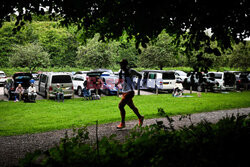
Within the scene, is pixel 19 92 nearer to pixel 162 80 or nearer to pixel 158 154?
pixel 162 80

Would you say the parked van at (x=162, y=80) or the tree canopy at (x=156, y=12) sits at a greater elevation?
the tree canopy at (x=156, y=12)

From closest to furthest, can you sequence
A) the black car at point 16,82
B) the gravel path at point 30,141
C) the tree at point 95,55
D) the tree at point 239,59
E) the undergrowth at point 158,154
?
the undergrowth at point 158,154 < the gravel path at point 30,141 < the black car at point 16,82 < the tree at point 95,55 < the tree at point 239,59

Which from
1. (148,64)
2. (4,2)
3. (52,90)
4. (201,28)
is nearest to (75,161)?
(4,2)

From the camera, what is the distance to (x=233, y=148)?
8.19 ft

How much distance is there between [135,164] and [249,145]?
137 cm

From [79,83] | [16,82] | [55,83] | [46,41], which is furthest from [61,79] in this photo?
[46,41]

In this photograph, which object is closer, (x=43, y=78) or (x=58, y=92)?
(x=58, y=92)

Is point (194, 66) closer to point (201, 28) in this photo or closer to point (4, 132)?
point (201, 28)

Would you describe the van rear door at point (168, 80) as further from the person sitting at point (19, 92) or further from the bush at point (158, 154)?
the bush at point (158, 154)

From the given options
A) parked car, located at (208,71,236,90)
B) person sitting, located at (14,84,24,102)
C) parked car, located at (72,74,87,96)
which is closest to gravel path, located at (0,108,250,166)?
person sitting, located at (14,84,24,102)

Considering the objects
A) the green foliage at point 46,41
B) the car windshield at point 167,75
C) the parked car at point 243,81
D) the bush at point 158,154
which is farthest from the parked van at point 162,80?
the green foliage at point 46,41

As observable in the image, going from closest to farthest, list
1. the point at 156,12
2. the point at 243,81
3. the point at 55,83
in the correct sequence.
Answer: the point at 156,12 → the point at 55,83 → the point at 243,81

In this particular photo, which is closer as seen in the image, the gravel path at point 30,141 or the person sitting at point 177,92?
the gravel path at point 30,141

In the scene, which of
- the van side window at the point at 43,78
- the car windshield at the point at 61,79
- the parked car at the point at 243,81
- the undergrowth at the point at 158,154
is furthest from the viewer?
the parked car at the point at 243,81
